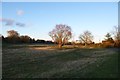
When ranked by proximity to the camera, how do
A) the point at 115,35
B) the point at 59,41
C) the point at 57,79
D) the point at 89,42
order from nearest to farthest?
the point at 57,79, the point at 59,41, the point at 115,35, the point at 89,42

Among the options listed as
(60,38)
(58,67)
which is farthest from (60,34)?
(58,67)

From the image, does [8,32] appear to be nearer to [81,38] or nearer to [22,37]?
[22,37]

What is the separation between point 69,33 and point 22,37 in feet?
72.2

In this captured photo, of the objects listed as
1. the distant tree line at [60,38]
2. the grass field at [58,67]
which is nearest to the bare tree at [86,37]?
the distant tree line at [60,38]

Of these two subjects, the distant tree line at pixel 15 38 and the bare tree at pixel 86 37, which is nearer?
the distant tree line at pixel 15 38

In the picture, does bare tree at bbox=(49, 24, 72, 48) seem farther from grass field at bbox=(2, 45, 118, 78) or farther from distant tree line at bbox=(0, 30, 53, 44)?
grass field at bbox=(2, 45, 118, 78)

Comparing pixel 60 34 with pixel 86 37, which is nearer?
pixel 60 34

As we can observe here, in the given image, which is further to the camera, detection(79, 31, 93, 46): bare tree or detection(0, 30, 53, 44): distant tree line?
detection(79, 31, 93, 46): bare tree

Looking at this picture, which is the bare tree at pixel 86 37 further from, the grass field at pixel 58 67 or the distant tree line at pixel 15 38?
the grass field at pixel 58 67

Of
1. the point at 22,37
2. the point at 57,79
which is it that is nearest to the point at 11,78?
the point at 57,79

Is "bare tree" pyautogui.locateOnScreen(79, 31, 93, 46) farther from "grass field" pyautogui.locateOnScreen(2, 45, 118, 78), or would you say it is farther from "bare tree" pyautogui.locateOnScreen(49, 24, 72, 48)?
"grass field" pyautogui.locateOnScreen(2, 45, 118, 78)

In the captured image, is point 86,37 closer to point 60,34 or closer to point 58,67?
point 60,34

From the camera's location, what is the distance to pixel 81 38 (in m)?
118

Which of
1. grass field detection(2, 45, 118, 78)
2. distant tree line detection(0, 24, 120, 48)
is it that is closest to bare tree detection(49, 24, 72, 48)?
distant tree line detection(0, 24, 120, 48)
